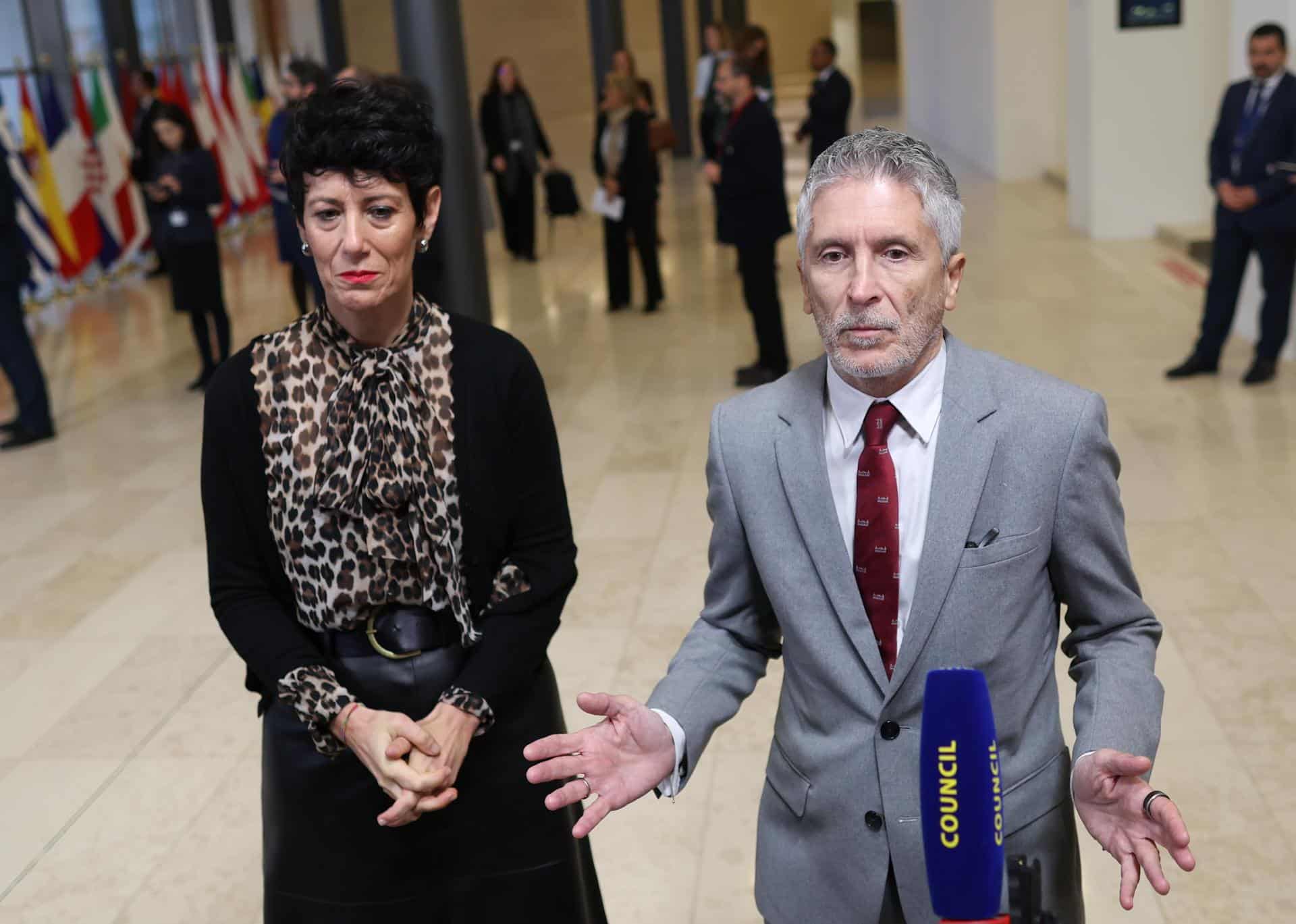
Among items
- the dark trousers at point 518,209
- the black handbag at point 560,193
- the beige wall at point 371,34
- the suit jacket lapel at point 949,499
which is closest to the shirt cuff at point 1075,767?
the suit jacket lapel at point 949,499

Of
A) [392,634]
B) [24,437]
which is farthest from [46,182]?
[392,634]

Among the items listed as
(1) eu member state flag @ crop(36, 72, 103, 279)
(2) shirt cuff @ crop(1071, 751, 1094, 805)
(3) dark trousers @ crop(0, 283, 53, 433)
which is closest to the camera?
(2) shirt cuff @ crop(1071, 751, 1094, 805)

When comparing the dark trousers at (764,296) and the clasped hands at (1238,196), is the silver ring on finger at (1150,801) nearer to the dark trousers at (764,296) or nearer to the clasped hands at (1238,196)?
the clasped hands at (1238,196)

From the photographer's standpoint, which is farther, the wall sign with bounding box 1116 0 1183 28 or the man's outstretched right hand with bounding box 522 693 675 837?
the wall sign with bounding box 1116 0 1183 28

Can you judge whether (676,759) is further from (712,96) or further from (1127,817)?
(712,96)

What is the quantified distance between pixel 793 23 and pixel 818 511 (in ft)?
129

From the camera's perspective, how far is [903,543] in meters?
1.92

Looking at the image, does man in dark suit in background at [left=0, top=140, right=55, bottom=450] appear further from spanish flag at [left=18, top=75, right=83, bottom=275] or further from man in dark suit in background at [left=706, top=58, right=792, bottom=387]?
spanish flag at [left=18, top=75, right=83, bottom=275]

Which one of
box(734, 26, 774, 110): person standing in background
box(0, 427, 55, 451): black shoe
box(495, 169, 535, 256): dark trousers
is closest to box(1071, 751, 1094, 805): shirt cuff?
box(0, 427, 55, 451): black shoe

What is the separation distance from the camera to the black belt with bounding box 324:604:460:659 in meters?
2.29

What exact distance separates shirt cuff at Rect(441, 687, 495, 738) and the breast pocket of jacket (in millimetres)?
811

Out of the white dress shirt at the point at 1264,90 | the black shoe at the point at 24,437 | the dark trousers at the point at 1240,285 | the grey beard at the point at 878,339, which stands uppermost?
the grey beard at the point at 878,339

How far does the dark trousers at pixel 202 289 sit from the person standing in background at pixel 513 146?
15.5 feet

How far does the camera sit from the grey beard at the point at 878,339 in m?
1.84
